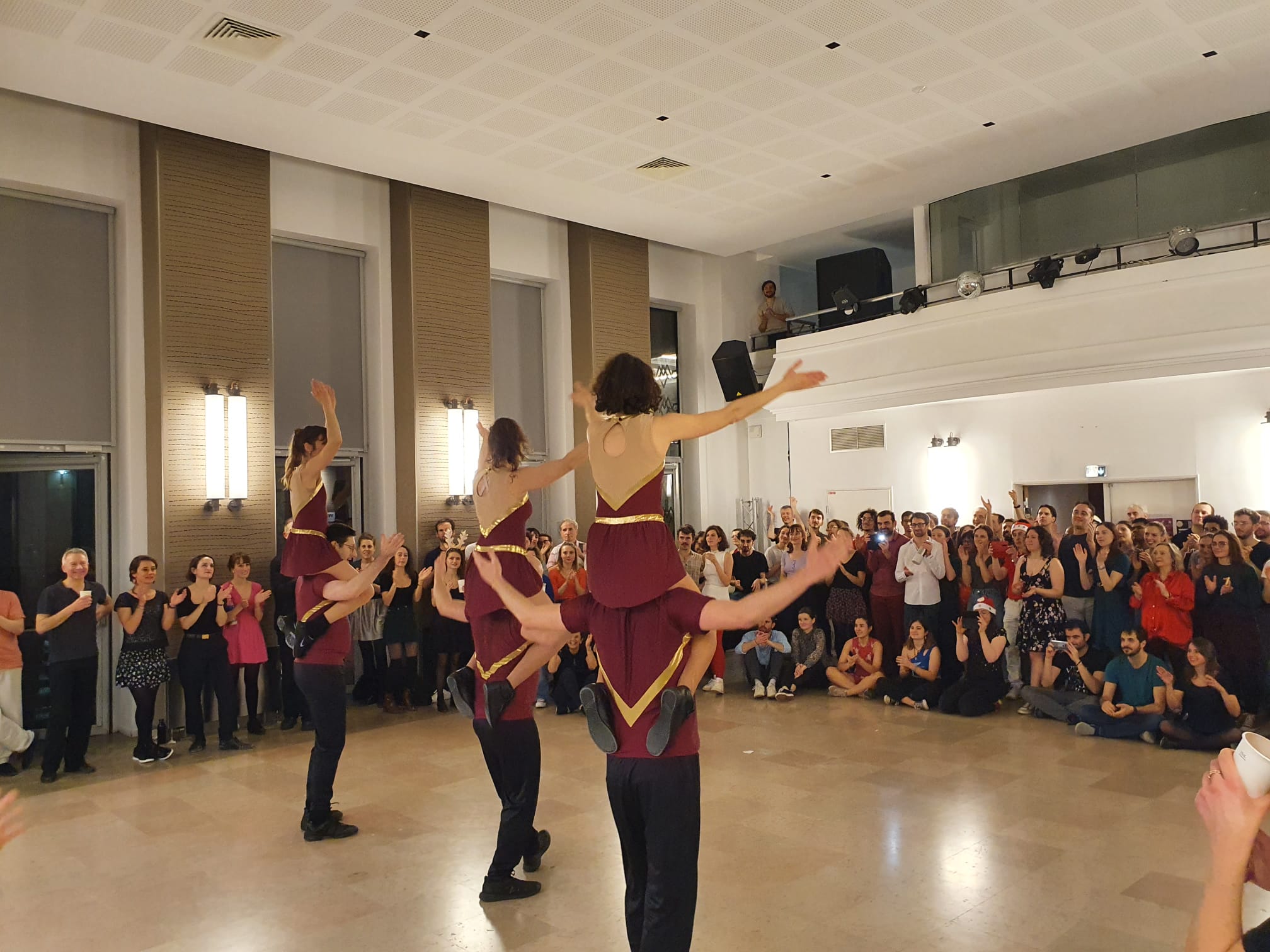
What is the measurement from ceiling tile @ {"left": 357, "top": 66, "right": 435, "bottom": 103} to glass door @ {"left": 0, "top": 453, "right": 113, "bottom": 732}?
12.3ft

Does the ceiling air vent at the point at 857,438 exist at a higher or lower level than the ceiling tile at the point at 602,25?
lower

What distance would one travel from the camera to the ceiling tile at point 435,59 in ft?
22.9

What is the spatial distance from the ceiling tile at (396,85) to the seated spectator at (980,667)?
5.95m

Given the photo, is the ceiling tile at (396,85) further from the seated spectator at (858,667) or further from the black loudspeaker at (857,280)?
the black loudspeaker at (857,280)

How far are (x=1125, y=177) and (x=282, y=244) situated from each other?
8728 millimetres


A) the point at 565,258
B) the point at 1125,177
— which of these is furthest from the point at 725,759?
the point at 1125,177

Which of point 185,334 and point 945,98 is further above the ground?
point 945,98

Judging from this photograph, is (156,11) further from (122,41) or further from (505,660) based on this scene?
(505,660)

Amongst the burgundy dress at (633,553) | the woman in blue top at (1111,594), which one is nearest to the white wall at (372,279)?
the woman in blue top at (1111,594)

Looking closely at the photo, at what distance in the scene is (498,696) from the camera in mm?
3904

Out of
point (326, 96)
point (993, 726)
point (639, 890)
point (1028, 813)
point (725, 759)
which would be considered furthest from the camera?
point (326, 96)

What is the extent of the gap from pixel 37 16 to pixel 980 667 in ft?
26.2

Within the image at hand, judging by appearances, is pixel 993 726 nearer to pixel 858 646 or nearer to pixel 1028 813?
pixel 858 646

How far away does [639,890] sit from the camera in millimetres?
2914
